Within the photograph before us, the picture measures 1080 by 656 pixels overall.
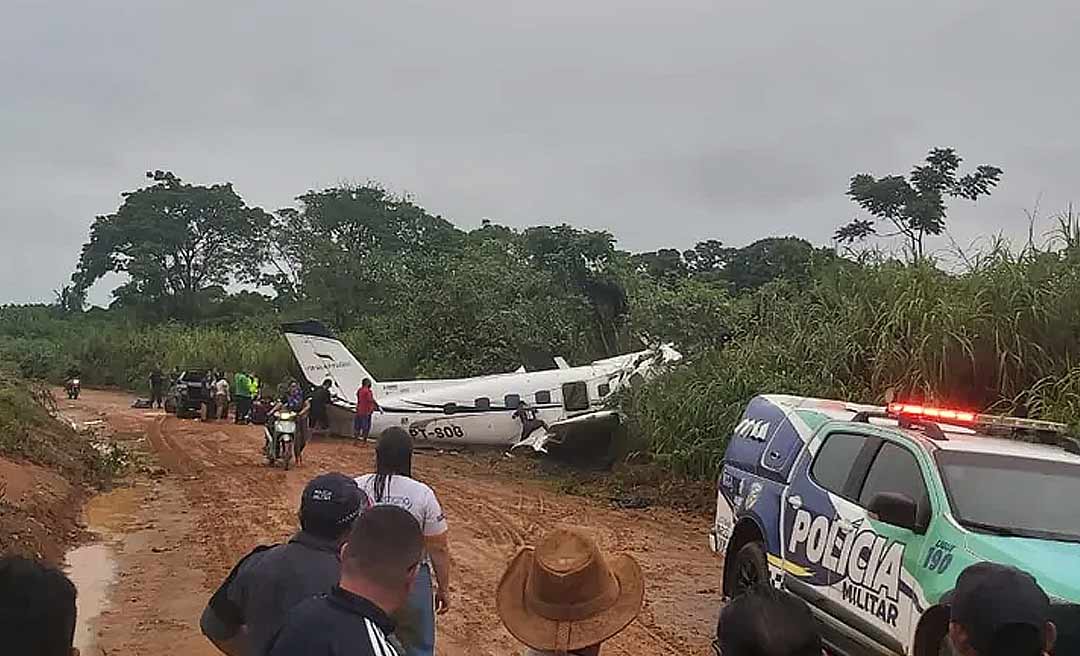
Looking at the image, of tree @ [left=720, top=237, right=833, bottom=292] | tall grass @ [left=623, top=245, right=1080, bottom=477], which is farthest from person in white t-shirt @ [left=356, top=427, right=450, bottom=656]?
tree @ [left=720, top=237, right=833, bottom=292]

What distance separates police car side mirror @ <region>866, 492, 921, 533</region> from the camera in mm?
6605

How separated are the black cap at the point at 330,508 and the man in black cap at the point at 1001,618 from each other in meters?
2.09

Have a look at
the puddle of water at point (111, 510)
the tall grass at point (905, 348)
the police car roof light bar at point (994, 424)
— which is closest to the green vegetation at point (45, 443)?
the puddle of water at point (111, 510)

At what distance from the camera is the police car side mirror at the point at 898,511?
21.7 ft

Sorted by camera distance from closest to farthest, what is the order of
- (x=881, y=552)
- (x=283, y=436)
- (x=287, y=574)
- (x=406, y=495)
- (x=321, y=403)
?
(x=287, y=574)
(x=406, y=495)
(x=881, y=552)
(x=283, y=436)
(x=321, y=403)

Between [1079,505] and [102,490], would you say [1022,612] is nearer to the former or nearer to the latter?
[1079,505]

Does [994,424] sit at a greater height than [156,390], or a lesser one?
greater

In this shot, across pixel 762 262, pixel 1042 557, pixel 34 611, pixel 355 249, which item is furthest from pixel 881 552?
pixel 355 249

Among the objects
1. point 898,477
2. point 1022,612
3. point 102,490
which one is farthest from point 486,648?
point 102,490

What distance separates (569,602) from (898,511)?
3.54 m

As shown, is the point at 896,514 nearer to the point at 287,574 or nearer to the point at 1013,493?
the point at 1013,493

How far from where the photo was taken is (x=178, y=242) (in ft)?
226

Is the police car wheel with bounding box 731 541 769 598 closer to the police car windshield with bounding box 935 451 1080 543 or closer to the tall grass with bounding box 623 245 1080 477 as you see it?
the police car windshield with bounding box 935 451 1080 543

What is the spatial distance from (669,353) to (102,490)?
10022 mm
